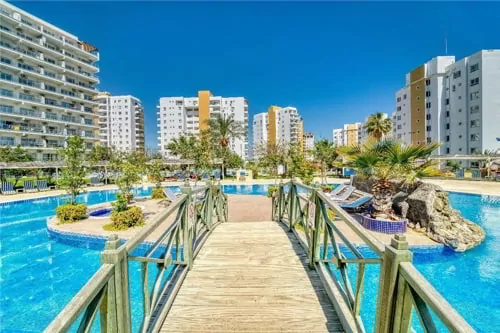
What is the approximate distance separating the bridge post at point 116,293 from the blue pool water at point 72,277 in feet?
11.8

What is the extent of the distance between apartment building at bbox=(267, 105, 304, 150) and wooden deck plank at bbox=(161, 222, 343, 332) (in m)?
84.7

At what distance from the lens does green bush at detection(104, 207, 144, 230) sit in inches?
372

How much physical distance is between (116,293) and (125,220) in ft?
29.0

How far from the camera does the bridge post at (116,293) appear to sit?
166cm

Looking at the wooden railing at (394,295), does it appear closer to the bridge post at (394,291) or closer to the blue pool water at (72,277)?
the bridge post at (394,291)

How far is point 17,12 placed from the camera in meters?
35.6

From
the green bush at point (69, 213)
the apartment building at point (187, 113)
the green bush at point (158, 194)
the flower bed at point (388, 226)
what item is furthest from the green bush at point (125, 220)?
the apartment building at point (187, 113)

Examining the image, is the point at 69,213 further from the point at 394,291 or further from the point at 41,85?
the point at 41,85

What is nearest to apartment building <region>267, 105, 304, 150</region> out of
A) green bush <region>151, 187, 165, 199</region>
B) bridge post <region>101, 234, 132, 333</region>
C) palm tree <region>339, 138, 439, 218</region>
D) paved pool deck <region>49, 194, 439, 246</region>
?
green bush <region>151, 187, 165, 199</region>

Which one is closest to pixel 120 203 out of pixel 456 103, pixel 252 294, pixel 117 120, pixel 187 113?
pixel 252 294

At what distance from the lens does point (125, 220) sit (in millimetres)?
9555

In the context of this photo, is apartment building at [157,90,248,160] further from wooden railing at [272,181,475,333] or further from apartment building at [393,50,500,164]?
wooden railing at [272,181,475,333]

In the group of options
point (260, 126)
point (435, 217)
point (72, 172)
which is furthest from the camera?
point (260, 126)

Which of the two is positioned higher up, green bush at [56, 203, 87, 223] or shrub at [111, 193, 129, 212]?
shrub at [111, 193, 129, 212]
